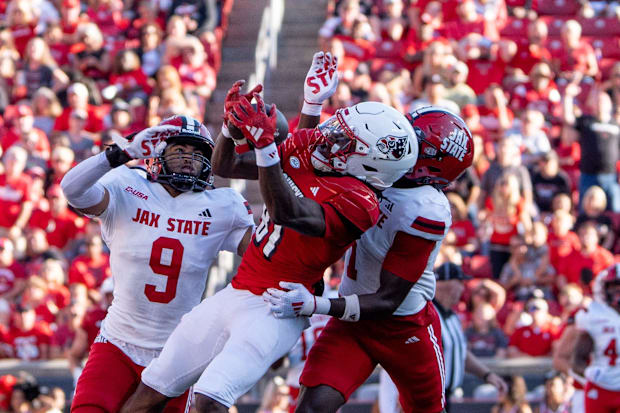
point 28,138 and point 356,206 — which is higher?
point 356,206

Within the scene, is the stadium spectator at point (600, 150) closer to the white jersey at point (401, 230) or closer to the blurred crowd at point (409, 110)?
the blurred crowd at point (409, 110)

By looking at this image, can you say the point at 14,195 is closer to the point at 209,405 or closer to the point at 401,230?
the point at 401,230

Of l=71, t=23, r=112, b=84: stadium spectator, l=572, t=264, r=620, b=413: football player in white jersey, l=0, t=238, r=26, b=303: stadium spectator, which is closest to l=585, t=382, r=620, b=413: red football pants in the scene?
l=572, t=264, r=620, b=413: football player in white jersey

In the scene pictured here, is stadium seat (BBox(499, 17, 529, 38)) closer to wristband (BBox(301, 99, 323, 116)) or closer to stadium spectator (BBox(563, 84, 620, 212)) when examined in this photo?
stadium spectator (BBox(563, 84, 620, 212))

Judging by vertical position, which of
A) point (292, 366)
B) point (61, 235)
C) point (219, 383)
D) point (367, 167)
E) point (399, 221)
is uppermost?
point (367, 167)

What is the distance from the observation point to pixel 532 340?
914 cm

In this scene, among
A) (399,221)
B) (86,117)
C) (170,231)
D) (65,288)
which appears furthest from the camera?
(86,117)

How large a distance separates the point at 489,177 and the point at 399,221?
540 centimetres

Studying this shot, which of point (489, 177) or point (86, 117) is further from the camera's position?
point (86, 117)

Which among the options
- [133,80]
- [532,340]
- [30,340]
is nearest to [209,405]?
[532,340]

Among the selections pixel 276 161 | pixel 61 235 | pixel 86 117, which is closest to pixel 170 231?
pixel 276 161

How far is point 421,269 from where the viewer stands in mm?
5340

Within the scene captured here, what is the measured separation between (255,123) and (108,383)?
5.32 feet

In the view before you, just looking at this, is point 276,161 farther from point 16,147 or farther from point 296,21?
point 296,21
